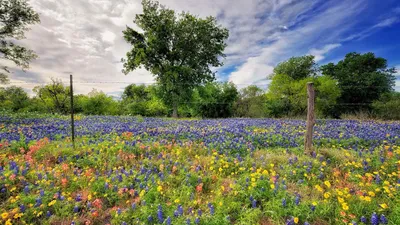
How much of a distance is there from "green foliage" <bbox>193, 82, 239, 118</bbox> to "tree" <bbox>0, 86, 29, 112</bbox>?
35.2 meters

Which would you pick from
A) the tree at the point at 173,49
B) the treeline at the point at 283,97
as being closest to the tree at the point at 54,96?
the treeline at the point at 283,97

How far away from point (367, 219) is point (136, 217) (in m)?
3.56

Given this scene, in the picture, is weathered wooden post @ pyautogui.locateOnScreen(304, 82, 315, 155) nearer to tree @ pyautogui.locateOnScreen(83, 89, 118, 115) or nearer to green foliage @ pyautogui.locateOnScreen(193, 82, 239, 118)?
green foliage @ pyautogui.locateOnScreen(193, 82, 239, 118)

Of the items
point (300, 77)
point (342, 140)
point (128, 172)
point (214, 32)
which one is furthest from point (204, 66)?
point (300, 77)

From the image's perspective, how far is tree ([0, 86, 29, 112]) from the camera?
37.2 metres

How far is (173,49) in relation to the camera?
23.9 m

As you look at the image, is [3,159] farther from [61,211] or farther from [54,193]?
[61,211]

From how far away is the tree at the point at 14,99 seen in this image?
37.2 metres

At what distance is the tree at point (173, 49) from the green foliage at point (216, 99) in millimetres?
3473

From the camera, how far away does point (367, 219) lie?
Result: 3.11m

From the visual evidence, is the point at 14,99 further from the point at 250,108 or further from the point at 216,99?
the point at 250,108

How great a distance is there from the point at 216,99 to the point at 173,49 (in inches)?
357

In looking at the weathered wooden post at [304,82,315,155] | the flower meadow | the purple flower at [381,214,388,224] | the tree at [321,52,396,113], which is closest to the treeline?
the tree at [321,52,396,113]

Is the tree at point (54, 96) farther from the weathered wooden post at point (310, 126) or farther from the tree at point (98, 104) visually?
the weathered wooden post at point (310, 126)
